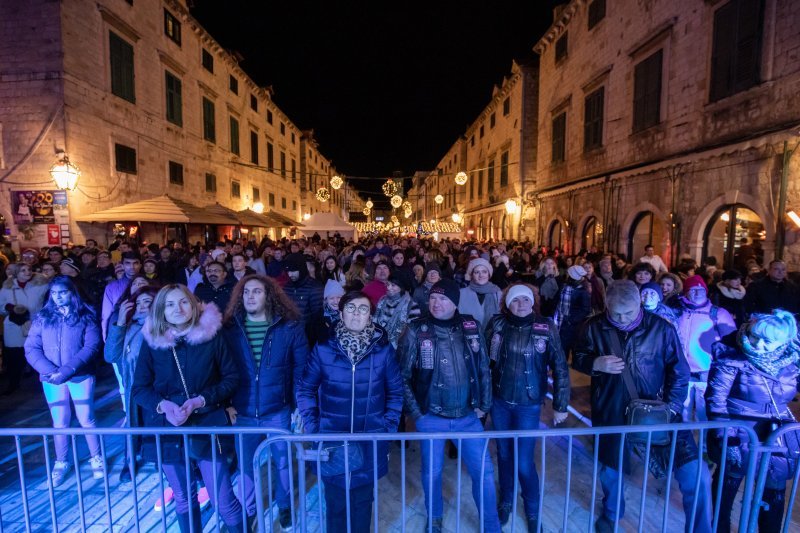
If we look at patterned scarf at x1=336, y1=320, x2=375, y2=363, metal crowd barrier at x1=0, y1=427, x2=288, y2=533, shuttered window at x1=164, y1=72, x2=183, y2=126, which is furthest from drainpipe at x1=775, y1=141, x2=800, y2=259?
shuttered window at x1=164, y1=72, x2=183, y2=126

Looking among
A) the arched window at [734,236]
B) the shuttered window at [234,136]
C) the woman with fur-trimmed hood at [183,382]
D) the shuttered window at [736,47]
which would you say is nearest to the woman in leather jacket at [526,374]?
the woman with fur-trimmed hood at [183,382]

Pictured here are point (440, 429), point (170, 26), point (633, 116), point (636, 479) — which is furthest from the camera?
point (170, 26)

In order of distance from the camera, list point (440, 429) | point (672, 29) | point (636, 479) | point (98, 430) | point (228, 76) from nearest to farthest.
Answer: point (98, 430), point (440, 429), point (636, 479), point (672, 29), point (228, 76)

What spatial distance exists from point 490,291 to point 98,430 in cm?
418

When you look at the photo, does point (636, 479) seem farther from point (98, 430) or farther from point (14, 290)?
point (14, 290)

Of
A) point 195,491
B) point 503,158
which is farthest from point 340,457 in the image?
point 503,158

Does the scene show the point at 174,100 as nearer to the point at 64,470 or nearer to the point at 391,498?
the point at 64,470

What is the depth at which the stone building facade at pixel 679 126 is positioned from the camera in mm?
8031

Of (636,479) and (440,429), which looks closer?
(440,429)

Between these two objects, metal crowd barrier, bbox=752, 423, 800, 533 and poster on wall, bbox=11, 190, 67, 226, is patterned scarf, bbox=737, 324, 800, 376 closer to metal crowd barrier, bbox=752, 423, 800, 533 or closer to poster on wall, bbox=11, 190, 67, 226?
metal crowd barrier, bbox=752, 423, 800, 533

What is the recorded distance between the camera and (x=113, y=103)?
13.3 meters

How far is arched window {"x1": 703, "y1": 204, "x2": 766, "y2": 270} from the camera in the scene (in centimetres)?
877

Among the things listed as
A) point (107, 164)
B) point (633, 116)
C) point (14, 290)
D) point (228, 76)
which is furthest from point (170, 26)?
point (633, 116)

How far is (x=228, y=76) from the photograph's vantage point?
2292cm
